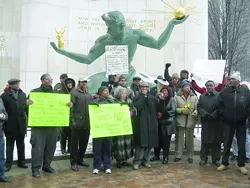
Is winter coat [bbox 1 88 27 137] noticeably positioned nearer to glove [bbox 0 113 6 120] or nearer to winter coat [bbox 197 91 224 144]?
glove [bbox 0 113 6 120]

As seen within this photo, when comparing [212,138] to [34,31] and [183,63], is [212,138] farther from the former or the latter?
[34,31]

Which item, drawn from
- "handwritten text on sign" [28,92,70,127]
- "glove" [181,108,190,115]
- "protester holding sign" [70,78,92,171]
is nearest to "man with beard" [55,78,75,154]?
"protester holding sign" [70,78,92,171]

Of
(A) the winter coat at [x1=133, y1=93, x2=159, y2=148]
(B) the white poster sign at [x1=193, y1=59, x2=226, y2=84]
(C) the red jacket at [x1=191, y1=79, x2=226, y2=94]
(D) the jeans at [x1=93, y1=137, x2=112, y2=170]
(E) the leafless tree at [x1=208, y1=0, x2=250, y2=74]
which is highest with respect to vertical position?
(E) the leafless tree at [x1=208, y1=0, x2=250, y2=74]

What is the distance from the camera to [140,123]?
788 cm

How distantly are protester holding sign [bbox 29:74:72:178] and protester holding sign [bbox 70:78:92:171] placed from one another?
0.88ft

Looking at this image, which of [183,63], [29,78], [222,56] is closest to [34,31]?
[29,78]

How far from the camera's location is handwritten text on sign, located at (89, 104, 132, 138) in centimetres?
735

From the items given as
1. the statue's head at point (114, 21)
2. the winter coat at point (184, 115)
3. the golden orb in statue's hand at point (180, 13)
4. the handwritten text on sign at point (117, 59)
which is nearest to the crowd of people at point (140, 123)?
the winter coat at point (184, 115)

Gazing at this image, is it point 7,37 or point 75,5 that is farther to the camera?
point 7,37

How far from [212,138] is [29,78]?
23.6 feet

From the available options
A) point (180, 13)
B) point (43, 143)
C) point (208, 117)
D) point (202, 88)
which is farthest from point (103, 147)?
point (180, 13)

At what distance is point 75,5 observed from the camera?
1373 cm

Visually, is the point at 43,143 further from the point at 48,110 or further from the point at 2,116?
the point at 2,116

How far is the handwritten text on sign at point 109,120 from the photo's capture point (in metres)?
7.35
